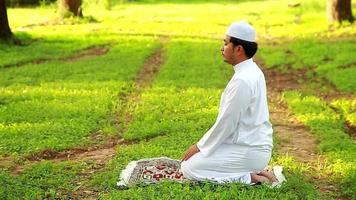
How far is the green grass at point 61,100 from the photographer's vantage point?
9.56m

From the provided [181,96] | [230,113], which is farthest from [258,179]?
[181,96]

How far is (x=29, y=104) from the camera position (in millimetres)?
11688

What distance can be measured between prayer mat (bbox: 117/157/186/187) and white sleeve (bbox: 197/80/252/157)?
2.28 feet

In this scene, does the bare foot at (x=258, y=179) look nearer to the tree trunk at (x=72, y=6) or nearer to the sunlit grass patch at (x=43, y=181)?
the sunlit grass patch at (x=43, y=181)

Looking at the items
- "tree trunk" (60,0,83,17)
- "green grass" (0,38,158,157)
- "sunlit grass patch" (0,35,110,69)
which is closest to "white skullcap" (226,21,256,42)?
"green grass" (0,38,158,157)

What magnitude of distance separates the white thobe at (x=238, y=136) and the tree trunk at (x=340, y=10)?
1635cm

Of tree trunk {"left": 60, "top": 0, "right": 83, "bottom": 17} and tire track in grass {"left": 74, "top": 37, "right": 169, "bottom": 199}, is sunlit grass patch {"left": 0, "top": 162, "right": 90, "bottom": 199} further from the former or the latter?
tree trunk {"left": 60, "top": 0, "right": 83, "bottom": 17}

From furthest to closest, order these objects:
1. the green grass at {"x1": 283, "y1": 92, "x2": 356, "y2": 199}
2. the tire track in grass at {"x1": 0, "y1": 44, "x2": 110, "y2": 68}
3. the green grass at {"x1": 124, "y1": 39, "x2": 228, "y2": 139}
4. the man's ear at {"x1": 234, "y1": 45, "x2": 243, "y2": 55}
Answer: the tire track in grass at {"x1": 0, "y1": 44, "x2": 110, "y2": 68} → the green grass at {"x1": 124, "y1": 39, "x2": 228, "y2": 139} → the green grass at {"x1": 283, "y1": 92, "x2": 356, "y2": 199} → the man's ear at {"x1": 234, "y1": 45, "x2": 243, "y2": 55}

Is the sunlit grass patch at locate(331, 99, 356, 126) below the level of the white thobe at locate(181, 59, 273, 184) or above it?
below

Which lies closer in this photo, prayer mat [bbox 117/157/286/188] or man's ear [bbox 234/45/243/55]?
man's ear [bbox 234/45/243/55]

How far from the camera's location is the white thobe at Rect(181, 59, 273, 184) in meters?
6.59

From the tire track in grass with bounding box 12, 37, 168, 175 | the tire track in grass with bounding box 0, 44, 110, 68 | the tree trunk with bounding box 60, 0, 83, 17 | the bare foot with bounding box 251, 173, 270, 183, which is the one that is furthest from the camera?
the tree trunk with bounding box 60, 0, 83, 17

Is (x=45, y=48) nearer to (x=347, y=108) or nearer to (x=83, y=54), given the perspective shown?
(x=83, y=54)

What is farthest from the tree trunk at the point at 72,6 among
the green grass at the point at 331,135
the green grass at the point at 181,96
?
the green grass at the point at 331,135
